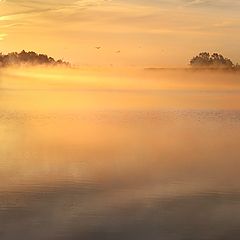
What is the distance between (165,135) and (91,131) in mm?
7362

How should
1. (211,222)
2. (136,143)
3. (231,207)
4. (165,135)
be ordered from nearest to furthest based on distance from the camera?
(211,222) < (231,207) < (136,143) < (165,135)

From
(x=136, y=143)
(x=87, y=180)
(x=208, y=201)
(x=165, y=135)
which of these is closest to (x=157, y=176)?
(x=87, y=180)

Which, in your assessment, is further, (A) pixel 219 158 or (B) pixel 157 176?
(A) pixel 219 158

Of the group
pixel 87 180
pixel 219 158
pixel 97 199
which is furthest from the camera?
pixel 219 158

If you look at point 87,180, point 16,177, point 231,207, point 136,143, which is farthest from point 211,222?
point 136,143

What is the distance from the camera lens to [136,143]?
4725 centimetres

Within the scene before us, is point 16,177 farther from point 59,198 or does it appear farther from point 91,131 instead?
point 91,131

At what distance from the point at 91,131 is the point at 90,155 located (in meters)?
17.7

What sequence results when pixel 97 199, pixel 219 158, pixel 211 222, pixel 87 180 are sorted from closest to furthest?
pixel 211 222
pixel 97 199
pixel 87 180
pixel 219 158

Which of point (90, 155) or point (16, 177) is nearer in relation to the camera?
Result: point (16, 177)

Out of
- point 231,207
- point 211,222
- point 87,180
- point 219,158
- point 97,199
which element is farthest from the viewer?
point 219,158

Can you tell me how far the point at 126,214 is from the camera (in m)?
22.8

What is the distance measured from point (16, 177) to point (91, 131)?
27.1 meters

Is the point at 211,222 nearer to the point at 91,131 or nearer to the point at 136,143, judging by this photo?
the point at 136,143
